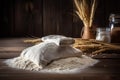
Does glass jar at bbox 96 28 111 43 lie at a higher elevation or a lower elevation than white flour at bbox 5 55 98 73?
higher

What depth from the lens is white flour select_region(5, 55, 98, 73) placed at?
131 cm

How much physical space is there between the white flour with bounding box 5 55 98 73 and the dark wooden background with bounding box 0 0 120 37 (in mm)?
866

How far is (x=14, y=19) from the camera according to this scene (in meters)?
2.34

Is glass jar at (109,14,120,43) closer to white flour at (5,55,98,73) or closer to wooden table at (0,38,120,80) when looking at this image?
wooden table at (0,38,120,80)

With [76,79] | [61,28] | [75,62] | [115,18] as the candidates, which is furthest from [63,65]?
[61,28]

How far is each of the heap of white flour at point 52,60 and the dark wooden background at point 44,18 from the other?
Answer: 855mm

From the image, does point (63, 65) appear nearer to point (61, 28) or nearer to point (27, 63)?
point (27, 63)

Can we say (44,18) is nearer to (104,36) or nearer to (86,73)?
(104,36)

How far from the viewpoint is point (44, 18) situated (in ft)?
7.72

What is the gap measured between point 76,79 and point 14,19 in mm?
1288

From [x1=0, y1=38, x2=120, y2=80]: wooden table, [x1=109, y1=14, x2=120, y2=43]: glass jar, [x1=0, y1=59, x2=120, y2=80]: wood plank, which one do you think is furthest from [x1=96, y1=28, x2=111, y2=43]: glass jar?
[x1=0, y1=59, x2=120, y2=80]: wood plank

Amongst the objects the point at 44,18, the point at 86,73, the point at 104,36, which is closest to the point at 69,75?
the point at 86,73

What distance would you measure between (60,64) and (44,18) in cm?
102

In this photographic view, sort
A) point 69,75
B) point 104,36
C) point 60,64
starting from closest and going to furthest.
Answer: point 69,75 → point 60,64 → point 104,36
